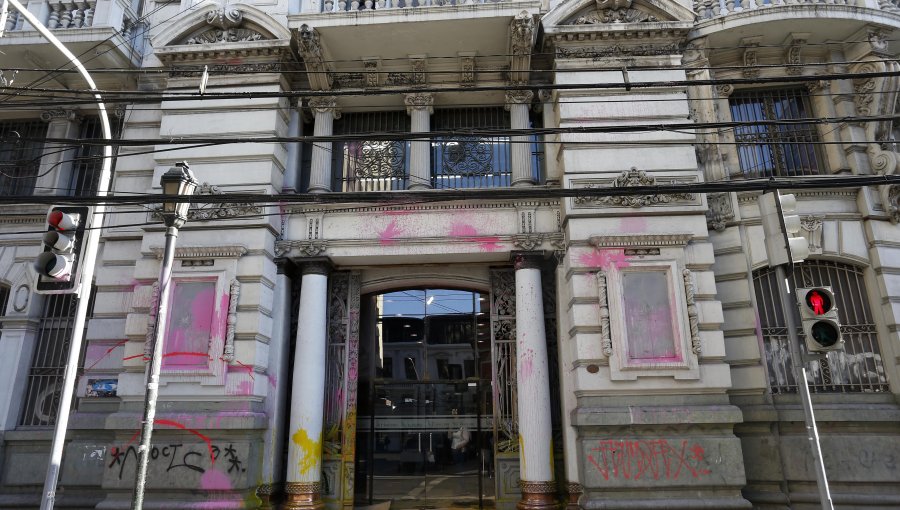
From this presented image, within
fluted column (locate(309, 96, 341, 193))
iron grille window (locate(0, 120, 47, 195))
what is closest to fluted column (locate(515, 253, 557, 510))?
fluted column (locate(309, 96, 341, 193))

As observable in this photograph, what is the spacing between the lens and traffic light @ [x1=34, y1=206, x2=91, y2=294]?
8336mm

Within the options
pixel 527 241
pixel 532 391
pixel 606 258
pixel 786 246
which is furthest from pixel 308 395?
pixel 786 246

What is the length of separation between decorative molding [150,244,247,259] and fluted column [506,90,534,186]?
6.36 m

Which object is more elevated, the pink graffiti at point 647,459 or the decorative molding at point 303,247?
the decorative molding at point 303,247

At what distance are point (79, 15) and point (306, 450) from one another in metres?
12.2

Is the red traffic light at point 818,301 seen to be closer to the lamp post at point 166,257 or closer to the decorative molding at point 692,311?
the decorative molding at point 692,311

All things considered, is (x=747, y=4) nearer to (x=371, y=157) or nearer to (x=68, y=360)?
(x=371, y=157)

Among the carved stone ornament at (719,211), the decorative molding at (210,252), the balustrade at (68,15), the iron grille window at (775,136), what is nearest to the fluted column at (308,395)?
the decorative molding at (210,252)

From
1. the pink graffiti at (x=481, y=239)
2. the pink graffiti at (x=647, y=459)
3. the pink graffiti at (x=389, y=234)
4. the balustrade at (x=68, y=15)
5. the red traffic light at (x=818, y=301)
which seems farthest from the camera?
the balustrade at (x=68, y=15)

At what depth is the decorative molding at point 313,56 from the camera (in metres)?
13.0

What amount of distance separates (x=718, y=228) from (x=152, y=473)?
12747 mm

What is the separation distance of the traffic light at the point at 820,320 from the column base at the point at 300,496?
9.55m

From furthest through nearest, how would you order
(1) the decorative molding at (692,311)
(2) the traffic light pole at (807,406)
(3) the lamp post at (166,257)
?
(1) the decorative molding at (692,311), (3) the lamp post at (166,257), (2) the traffic light pole at (807,406)

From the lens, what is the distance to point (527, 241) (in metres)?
12.8
